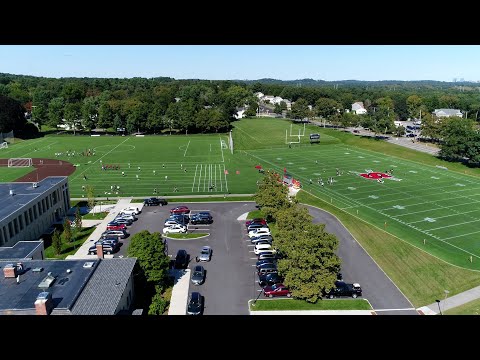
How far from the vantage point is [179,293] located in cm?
2142

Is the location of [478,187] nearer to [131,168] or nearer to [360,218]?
[360,218]

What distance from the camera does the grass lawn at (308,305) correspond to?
65.3 feet

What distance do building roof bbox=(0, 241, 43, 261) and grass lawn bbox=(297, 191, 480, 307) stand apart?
19.7m

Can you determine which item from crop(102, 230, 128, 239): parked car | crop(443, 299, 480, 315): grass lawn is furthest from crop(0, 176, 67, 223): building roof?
crop(443, 299, 480, 315): grass lawn

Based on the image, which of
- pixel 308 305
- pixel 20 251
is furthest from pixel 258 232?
pixel 20 251

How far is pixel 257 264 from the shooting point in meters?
23.8

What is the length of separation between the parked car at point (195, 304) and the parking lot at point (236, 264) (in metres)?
0.38

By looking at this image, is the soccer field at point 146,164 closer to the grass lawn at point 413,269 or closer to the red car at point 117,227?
the red car at point 117,227

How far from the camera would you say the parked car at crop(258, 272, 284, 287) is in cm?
2180

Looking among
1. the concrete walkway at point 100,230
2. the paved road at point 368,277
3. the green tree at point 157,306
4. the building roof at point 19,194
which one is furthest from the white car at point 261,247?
the building roof at point 19,194

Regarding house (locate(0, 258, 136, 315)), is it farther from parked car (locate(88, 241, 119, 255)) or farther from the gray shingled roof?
parked car (locate(88, 241, 119, 255))
